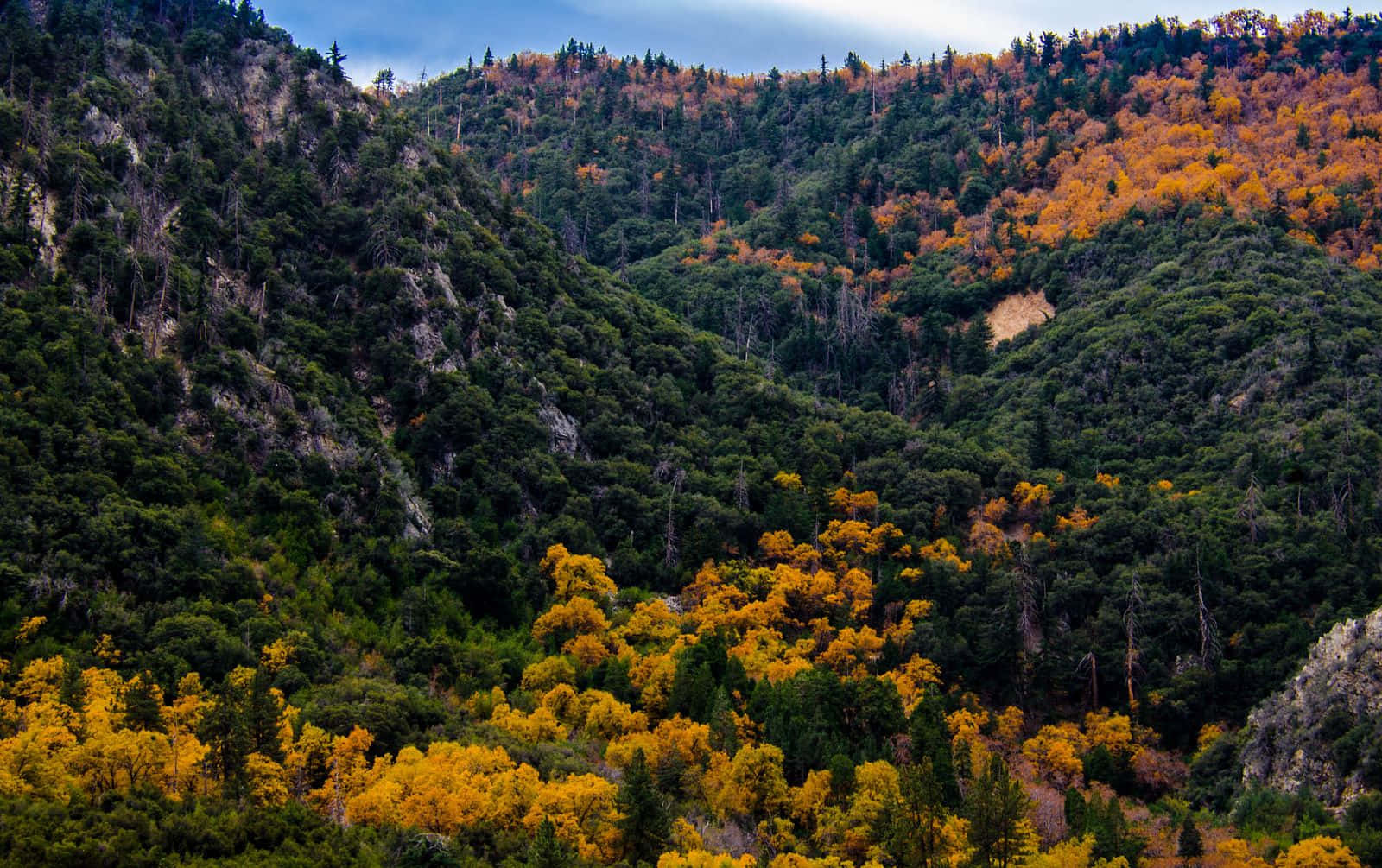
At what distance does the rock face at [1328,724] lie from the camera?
203 ft

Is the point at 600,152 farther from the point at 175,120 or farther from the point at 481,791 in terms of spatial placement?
the point at 481,791

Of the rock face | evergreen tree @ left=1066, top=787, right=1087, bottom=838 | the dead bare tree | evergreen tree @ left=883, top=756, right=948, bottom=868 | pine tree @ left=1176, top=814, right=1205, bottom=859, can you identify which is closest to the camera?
evergreen tree @ left=883, top=756, right=948, bottom=868

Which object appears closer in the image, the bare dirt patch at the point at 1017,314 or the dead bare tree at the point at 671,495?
the dead bare tree at the point at 671,495

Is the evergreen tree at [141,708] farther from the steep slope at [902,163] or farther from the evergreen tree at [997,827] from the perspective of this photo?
the steep slope at [902,163]

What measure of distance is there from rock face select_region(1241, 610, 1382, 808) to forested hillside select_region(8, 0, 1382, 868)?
1195 millimetres

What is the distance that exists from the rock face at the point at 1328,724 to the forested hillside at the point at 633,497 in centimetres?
120

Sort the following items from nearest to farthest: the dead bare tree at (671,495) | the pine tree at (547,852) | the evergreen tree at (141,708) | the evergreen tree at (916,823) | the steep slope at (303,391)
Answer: the pine tree at (547,852) < the evergreen tree at (916,823) < the evergreen tree at (141,708) < the steep slope at (303,391) < the dead bare tree at (671,495)

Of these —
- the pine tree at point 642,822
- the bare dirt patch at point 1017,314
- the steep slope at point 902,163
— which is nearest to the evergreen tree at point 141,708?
the pine tree at point 642,822

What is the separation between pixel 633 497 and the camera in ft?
305

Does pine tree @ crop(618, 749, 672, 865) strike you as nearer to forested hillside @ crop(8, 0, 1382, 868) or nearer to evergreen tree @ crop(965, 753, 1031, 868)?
forested hillside @ crop(8, 0, 1382, 868)

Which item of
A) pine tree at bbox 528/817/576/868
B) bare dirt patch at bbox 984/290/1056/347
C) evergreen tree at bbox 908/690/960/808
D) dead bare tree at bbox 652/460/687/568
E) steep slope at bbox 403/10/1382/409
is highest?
steep slope at bbox 403/10/1382/409

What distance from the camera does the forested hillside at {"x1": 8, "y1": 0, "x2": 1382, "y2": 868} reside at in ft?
189

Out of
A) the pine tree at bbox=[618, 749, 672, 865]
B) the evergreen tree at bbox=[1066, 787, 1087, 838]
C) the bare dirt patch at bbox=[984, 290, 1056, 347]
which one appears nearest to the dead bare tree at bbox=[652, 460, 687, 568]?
the pine tree at bbox=[618, 749, 672, 865]

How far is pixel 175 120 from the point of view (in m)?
97.6
